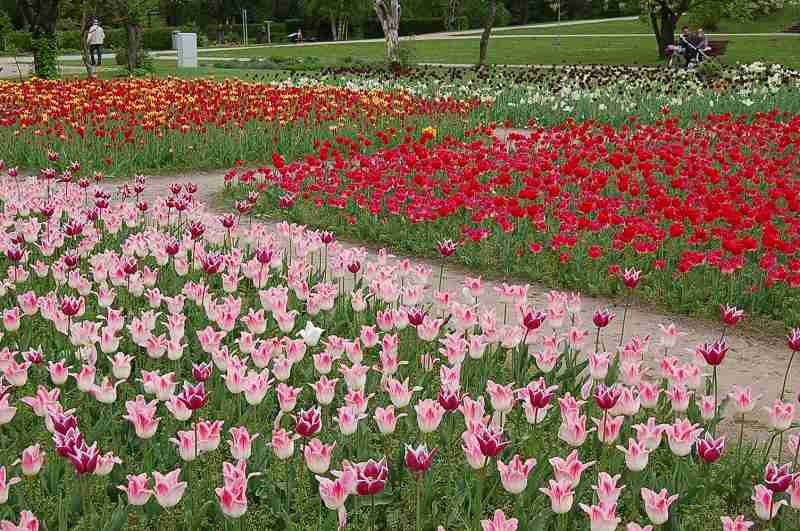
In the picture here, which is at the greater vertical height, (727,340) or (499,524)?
(499,524)

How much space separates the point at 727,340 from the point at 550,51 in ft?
119

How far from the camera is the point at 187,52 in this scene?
3538 cm

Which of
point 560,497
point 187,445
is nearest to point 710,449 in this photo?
point 560,497

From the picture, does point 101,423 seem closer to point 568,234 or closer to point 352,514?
point 352,514

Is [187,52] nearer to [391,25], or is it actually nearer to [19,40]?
[391,25]

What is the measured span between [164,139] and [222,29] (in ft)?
177

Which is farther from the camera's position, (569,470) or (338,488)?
(569,470)

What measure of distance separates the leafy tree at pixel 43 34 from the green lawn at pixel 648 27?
110ft

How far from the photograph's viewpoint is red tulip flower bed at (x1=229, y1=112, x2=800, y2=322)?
21.5ft

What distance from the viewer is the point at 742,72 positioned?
20.5 m

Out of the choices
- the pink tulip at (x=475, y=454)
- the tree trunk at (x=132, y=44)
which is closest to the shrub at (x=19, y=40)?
the tree trunk at (x=132, y=44)

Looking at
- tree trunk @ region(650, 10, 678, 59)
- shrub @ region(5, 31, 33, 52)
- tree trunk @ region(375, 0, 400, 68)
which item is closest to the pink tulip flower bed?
tree trunk @ region(375, 0, 400, 68)

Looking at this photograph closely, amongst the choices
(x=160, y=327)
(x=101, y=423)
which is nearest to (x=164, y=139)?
(x=160, y=327)

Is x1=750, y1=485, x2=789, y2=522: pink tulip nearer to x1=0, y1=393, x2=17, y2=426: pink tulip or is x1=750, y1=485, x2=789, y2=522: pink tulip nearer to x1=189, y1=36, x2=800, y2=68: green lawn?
x1=0, y1=393, x2=17, y2=426: pink tulip
